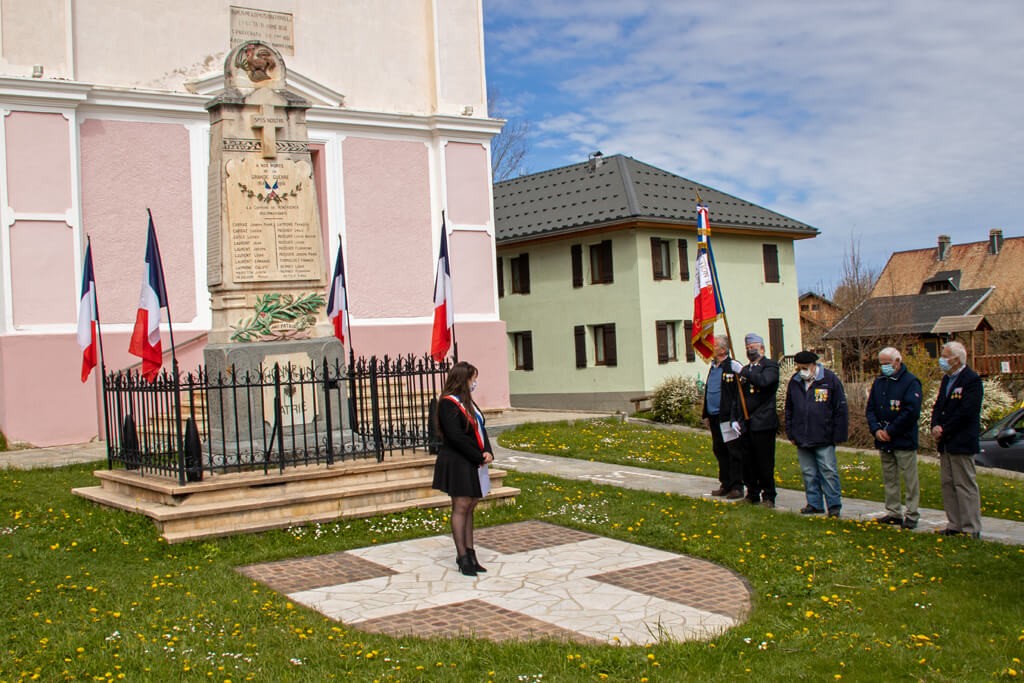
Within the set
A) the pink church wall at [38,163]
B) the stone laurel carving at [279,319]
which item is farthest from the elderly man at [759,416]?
the pink church wall at [38,163]

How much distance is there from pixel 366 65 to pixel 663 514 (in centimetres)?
1628

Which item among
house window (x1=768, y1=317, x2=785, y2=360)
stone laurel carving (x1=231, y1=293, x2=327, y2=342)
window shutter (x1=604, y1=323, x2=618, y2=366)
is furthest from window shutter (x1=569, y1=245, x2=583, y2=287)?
stone laurel carving (x1=231, y1=293, x2=327, y2=342)

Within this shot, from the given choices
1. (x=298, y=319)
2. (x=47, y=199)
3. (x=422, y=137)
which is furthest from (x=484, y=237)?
(x=298, y=319)

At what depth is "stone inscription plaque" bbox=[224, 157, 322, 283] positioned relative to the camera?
11.4 meters

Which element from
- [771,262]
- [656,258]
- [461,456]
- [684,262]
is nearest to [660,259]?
[656,258]

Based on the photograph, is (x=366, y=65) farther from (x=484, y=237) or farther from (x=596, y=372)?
(x=596, y=372)

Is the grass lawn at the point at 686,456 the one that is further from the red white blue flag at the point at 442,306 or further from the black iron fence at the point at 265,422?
the black iron fence at the point at 265,422

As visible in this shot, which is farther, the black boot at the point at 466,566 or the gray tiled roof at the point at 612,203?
the gray tiled roof at the point at 612,203

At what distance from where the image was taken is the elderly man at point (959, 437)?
9055 millimetres

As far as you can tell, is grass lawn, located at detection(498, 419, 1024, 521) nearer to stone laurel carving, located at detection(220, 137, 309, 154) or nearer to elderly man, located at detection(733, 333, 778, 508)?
elderly man, located at detection(733, 333, 778, 508)

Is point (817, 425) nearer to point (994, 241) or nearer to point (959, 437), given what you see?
point (959, 437)

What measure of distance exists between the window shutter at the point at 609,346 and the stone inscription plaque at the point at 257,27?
62.1ft

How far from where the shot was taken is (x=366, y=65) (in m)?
23.4

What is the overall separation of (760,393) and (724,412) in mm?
533
